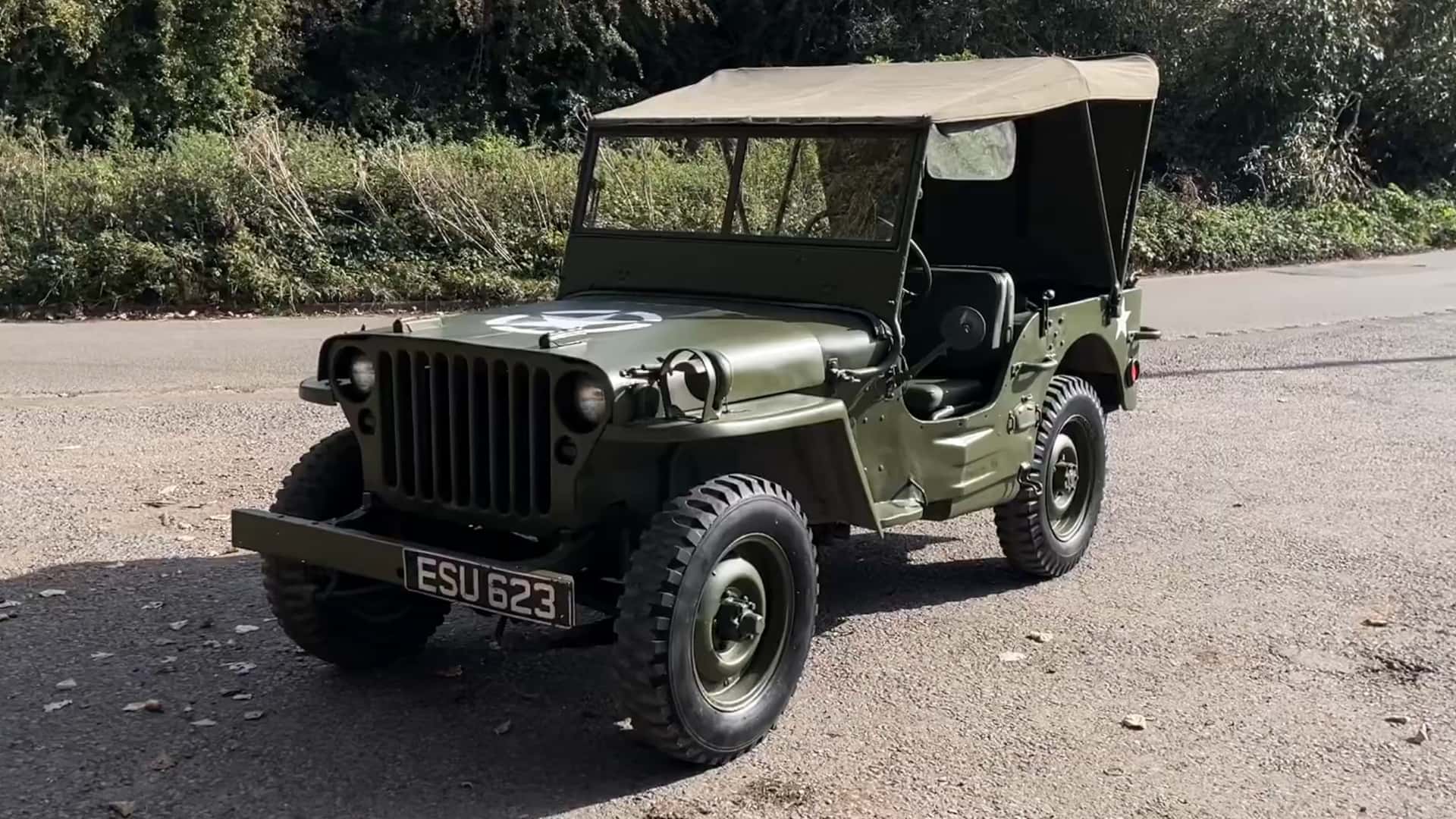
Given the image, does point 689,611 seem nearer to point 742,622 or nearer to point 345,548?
point 742,622

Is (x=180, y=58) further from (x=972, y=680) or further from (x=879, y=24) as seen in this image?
(x=972, y=680)

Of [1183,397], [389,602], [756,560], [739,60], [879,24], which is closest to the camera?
[756,560]

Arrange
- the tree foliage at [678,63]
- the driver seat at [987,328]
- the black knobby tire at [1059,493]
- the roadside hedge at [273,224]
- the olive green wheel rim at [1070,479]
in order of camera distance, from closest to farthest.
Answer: the driver seat at [987,328] → the black knobby tire at [1059,493] → the olive green wheel rim at [1070,479] → the roadside hedge at [273,224] → the tree foliage at [678,63]

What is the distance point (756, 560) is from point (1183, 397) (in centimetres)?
652

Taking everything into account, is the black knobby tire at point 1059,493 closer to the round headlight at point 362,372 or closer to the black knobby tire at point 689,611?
the black knobby tire at point 689,611

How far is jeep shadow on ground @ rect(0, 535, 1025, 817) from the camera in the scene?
3.99m

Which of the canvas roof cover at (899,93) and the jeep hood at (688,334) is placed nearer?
the jeep hood at (688,334)

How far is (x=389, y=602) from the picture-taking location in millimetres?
4902

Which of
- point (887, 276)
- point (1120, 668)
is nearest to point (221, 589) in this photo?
point (887, 276)

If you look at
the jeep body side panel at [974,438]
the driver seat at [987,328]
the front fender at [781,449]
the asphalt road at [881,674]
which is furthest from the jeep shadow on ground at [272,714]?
the driver seat at [987,328]

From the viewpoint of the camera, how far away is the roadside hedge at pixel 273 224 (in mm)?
13547

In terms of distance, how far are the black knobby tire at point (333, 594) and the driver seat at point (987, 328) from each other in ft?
6.58

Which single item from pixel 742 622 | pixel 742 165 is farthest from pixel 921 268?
pixel 742 622

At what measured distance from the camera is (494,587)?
3967mm
